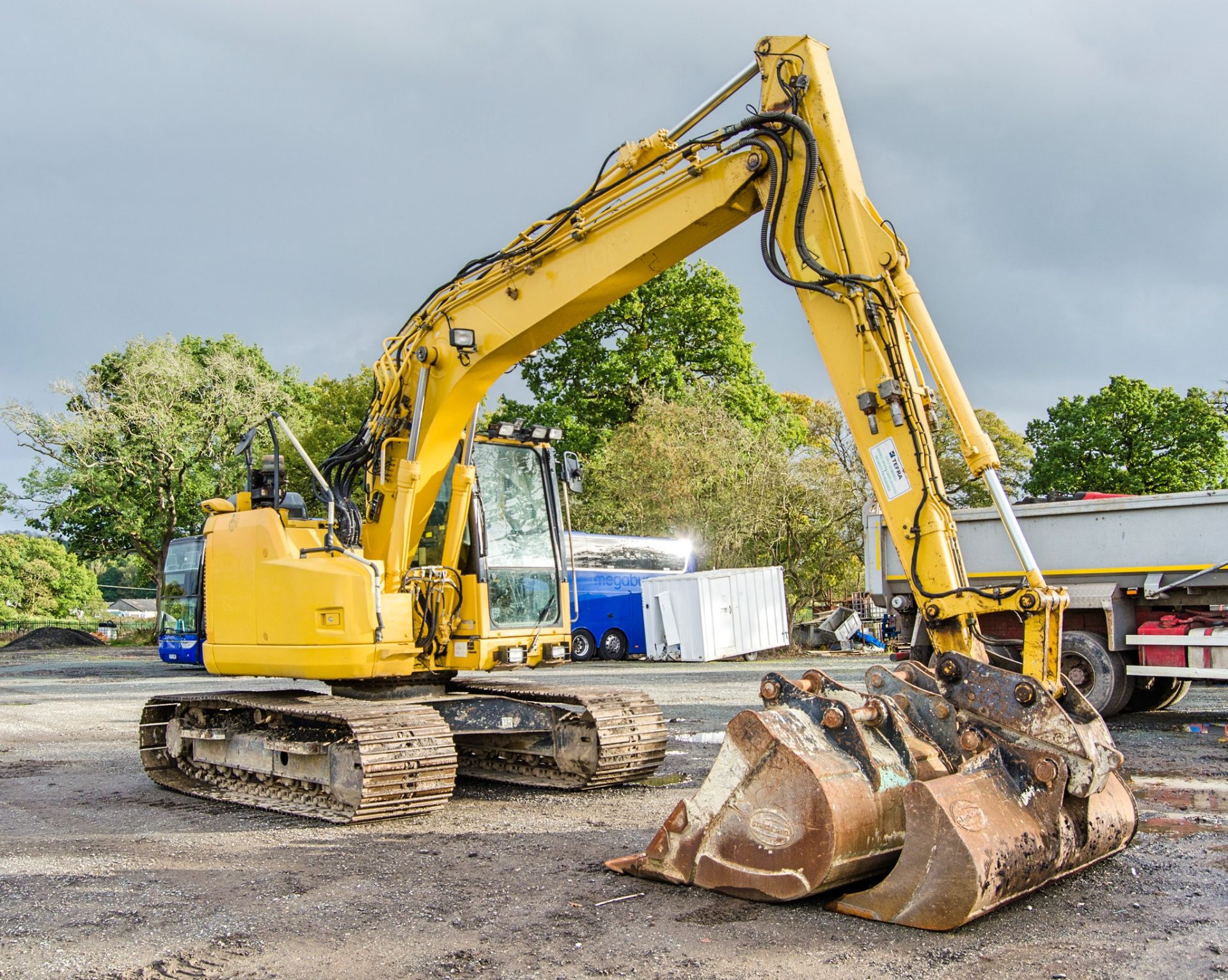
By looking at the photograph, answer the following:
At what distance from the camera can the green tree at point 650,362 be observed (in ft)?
110

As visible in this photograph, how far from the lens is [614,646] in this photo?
2645cm

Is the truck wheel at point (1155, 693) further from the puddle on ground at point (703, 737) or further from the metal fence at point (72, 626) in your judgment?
the metal fence at point (72, 626)

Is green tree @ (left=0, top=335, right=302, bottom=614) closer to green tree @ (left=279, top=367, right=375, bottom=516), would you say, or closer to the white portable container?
green tree @ (left=279, top=367, right=375, bottom=516)

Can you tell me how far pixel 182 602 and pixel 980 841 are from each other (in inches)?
798

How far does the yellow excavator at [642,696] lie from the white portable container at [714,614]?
15453 millimetres

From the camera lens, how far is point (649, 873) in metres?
5.27

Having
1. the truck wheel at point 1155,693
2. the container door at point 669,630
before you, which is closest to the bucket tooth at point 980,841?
the truck wheel at point 1155,693

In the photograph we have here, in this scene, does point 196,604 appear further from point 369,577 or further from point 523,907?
point 523,907

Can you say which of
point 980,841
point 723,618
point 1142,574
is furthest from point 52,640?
point 980,841

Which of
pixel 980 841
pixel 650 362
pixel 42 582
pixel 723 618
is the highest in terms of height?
pixel 650 362

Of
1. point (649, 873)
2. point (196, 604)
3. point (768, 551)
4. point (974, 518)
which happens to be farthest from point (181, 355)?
point (649, 873)

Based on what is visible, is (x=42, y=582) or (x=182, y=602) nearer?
(x=182, y=602)

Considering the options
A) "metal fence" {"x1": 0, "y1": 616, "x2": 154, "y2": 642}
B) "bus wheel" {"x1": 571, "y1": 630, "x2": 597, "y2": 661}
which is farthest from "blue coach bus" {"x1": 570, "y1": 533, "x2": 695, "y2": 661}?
"metal fence" {"x1": 0, "y1": 616, "x2": 154, "y2": 642}

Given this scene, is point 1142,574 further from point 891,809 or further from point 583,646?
point 583,646
